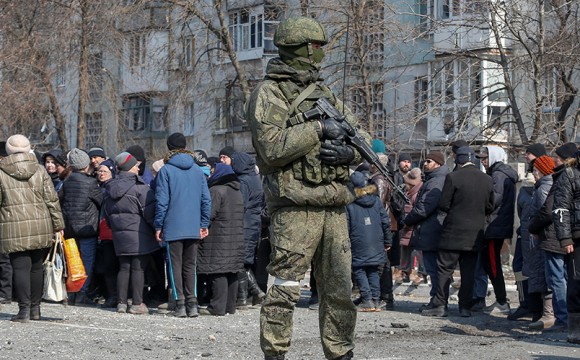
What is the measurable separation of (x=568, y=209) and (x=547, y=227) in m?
0.65

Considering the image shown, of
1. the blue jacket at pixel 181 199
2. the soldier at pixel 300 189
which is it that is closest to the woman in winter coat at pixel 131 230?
the blue jacket at pixel 181 199

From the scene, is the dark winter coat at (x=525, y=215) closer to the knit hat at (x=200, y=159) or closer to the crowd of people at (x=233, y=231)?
the crowd of people at (x=233, y=231)

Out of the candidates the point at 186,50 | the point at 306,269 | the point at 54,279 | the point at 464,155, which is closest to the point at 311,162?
the point at 306,269

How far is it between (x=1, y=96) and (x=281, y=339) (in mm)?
19824

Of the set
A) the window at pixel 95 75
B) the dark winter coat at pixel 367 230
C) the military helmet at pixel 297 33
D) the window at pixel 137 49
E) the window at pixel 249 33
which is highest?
the window at pixel 249 33

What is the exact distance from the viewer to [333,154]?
4867 millimetres

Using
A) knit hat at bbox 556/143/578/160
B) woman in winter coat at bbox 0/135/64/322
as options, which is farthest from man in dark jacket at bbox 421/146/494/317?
woman in winter coat at bbox 0/135/64/322

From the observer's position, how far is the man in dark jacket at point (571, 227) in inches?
288

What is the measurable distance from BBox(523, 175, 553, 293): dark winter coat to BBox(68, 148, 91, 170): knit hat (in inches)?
216

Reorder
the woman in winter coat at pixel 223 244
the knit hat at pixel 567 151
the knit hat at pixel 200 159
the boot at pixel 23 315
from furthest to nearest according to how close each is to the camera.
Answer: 1. the knit hat at pixel 200 159
2. the woman in winter coat at pixel 223 244
3. the boot at pixel 23 315
4. the knit hat at pixel 567 151

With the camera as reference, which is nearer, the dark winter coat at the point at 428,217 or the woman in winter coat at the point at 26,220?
the woman in winter coat at the point at 26,220

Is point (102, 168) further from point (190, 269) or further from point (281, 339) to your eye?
point (281, 339)

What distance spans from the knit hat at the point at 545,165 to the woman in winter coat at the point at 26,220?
5242mm

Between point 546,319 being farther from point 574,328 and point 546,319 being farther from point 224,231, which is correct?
point 224,231
